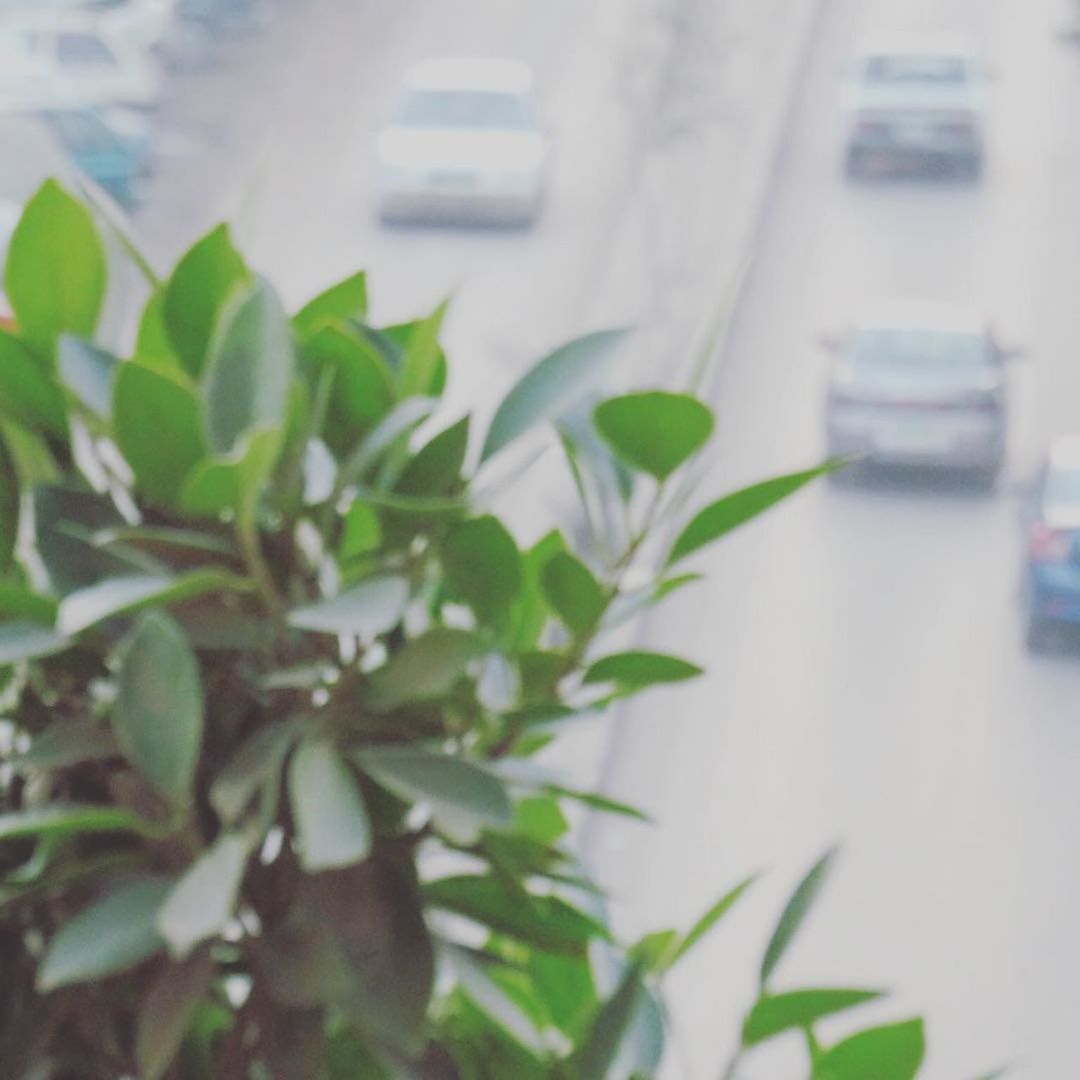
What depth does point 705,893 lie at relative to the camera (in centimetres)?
250

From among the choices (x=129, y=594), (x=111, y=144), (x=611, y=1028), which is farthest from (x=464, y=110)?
(x=129, y=594)

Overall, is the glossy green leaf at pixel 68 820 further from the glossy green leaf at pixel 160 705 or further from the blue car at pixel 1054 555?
the blue car at pixel 1054 555

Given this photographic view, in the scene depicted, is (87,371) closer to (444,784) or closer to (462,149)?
(444,784)

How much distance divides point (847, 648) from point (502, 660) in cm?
198

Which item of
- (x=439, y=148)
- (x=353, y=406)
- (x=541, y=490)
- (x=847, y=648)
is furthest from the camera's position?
(x=439, y=148)

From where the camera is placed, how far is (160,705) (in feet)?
2.09

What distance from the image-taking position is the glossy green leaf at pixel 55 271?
69 centimetres

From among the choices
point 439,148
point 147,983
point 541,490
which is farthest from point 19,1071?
point 439,148

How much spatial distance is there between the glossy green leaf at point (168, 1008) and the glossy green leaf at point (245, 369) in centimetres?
18

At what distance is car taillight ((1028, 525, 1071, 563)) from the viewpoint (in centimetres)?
256

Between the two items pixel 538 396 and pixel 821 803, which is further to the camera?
pixel 821 803

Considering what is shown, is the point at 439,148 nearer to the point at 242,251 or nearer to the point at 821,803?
the point at 821,803

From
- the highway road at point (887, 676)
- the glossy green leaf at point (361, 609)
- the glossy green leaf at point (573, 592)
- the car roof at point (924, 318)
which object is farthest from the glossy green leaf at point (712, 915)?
the car roof at point (924, 318)

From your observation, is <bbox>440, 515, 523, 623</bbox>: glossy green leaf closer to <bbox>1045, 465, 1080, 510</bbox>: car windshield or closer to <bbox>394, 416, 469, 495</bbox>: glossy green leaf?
<bbox>394, 416, 469, 495</bbox>: glossy green leaf
